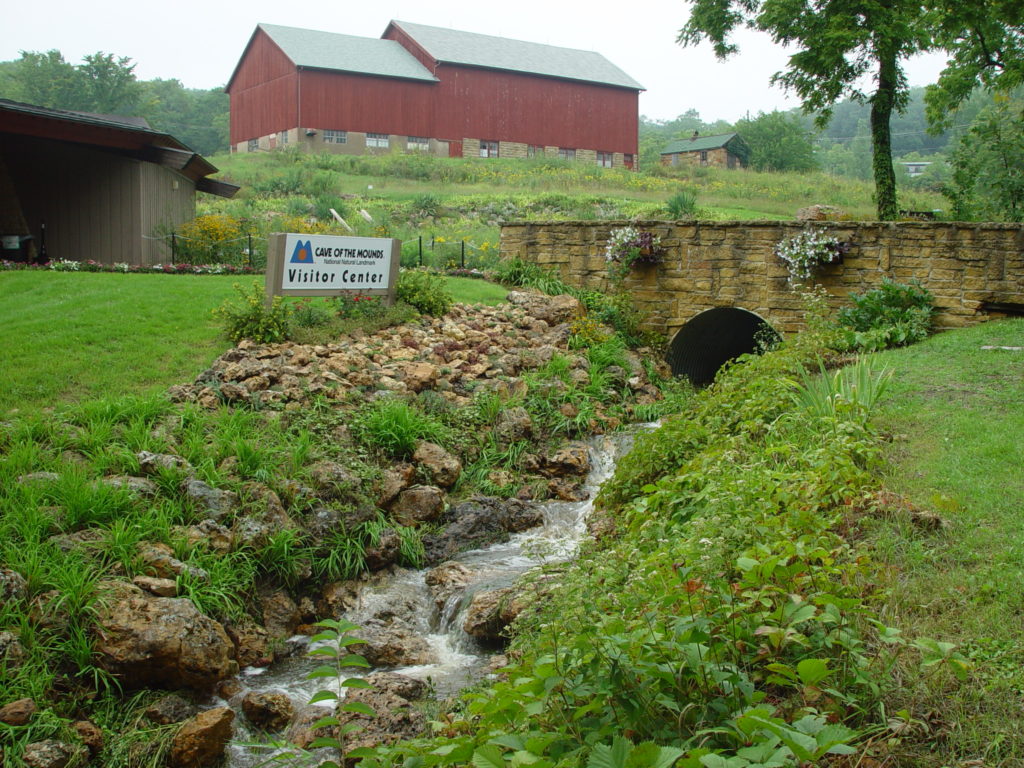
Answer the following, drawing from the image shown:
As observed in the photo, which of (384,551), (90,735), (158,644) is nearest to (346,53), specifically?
(384,551)

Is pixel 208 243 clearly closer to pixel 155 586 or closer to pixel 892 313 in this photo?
pixel 155 586

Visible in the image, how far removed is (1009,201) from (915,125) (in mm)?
87916

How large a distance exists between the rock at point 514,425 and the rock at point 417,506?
5.99 ft

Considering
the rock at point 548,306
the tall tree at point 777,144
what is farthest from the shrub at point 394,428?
the tall tree at point 777,144

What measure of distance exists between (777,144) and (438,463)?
50.4m

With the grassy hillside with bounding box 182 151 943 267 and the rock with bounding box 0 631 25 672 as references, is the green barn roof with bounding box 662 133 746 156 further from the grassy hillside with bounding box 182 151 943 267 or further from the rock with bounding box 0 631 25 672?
the rock with bounding box 0 631 25 672

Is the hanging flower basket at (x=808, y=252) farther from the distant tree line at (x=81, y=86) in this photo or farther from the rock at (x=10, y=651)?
the distant tree line at (x=81, y=86)

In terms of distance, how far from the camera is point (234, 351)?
10.1m

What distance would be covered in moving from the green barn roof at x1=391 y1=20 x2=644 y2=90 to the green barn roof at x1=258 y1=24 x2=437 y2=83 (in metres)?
1.17

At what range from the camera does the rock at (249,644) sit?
19.4 feet

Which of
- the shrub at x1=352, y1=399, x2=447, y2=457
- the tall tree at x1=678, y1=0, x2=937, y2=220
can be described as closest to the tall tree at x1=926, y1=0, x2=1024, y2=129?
the tall tree at x1=678, y1=0, x2=937, y2=220

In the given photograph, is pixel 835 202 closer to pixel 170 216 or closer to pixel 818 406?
pixel 170 216

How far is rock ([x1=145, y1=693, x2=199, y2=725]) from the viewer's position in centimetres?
503

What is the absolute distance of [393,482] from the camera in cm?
814
